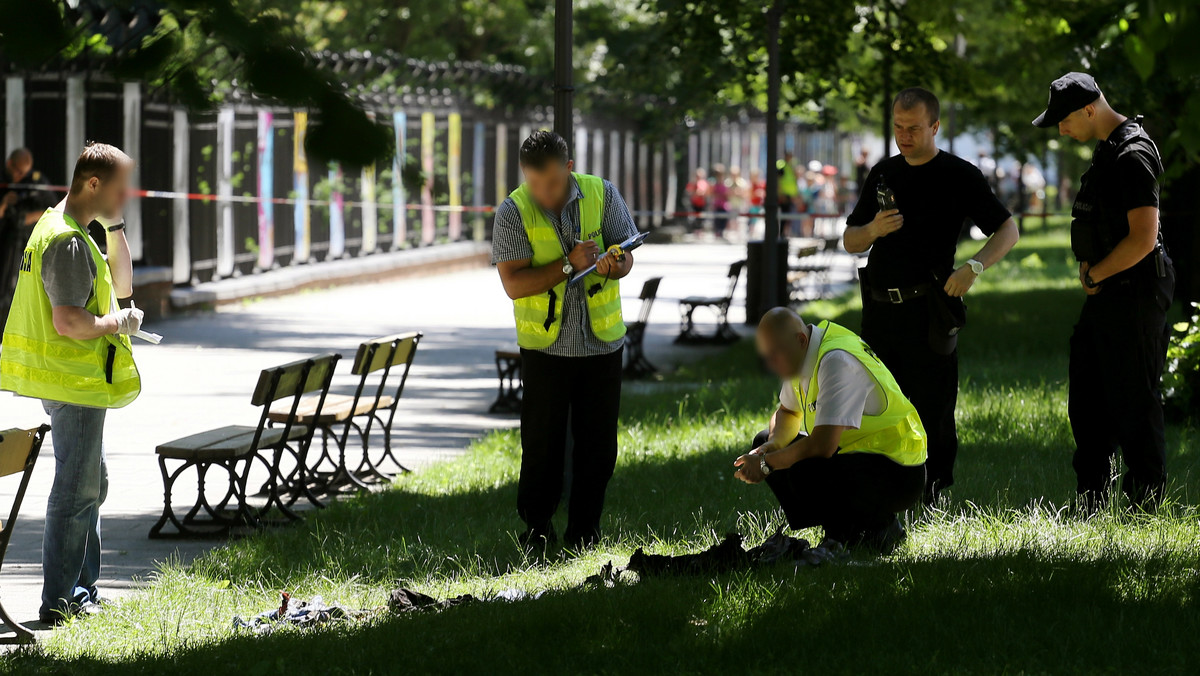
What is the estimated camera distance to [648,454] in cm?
927

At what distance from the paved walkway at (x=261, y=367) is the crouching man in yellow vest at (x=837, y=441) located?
2.76m

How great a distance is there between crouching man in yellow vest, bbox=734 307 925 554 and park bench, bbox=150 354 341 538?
8.83ft

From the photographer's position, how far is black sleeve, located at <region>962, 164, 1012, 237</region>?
261 inches

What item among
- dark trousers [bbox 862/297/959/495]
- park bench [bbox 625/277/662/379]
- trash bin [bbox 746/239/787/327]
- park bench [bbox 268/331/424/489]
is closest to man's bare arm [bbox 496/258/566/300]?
dark trousers [bbox 862/297/959/495]

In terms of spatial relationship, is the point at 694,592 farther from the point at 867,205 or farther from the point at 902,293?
the point at 867,205

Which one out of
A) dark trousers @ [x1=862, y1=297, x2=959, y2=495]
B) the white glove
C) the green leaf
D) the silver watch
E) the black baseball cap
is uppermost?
the black baseball cap

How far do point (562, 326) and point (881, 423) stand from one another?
56.1 inches

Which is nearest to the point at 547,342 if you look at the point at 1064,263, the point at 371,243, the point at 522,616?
the point at 522,616

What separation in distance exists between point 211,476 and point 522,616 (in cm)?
457

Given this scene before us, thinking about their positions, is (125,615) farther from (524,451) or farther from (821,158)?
(821,158)

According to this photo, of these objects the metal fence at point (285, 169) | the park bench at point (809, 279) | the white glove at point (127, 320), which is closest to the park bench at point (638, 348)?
the metal fence at point (285, 169)

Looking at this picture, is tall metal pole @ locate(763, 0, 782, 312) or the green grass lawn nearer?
the green grass lawn

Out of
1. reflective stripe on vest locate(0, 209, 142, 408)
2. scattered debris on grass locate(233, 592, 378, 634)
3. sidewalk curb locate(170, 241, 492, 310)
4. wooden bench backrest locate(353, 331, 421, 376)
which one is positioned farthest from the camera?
sidewalk curb locate(170, 241, 492, 310)

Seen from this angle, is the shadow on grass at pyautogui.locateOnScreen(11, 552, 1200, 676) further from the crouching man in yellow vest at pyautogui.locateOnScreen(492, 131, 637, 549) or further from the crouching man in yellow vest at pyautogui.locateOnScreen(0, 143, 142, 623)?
the crouching man in yellow vest at pyautogui.locateOnScreen(492, 131, 637, 549)
